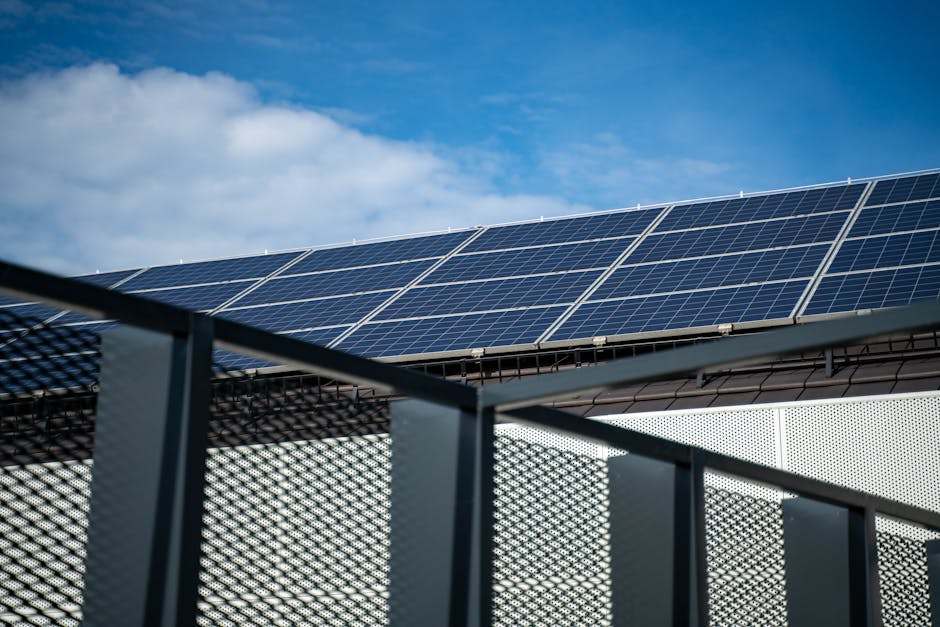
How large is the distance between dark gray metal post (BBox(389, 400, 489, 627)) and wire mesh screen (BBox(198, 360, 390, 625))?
81mm

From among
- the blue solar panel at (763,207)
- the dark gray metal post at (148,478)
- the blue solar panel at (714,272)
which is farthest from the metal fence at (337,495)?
the blue solar panel at (763,207)

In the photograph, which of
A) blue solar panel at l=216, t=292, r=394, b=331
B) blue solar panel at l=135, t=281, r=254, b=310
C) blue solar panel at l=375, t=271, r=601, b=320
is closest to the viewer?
blue solar panel at l=375, t=271, r=601, b=320

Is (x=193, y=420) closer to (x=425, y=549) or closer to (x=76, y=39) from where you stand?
(x=425, y=549)

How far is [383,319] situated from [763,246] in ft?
22.5

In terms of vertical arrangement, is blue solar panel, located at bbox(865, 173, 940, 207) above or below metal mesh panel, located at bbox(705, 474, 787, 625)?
above

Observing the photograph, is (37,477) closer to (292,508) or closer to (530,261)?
(292,508)

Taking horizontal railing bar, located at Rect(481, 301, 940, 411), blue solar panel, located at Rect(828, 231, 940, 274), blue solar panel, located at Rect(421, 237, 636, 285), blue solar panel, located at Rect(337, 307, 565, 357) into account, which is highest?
blue solar panel, located at Rect(421, 237, 636, 285)

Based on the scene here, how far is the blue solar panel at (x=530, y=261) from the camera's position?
22047 millimetres

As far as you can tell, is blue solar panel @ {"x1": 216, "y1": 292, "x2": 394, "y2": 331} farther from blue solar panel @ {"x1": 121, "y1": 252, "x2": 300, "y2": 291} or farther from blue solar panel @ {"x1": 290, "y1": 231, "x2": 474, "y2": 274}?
blue solar panel @ {"x1": 121, "y1": 252, "x2": 300, "y2": 291}

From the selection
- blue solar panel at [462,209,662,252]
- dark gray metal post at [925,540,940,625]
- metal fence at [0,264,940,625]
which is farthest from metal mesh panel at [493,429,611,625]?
blue solar panel at [462,209,662,252]

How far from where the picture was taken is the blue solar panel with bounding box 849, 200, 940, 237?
19.8 m

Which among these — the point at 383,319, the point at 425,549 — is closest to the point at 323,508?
the point at 425,549

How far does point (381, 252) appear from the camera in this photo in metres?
26.1

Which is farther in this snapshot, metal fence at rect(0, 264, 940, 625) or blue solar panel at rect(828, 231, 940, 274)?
blue solar panel at rect(828, 231, 940, 274)
